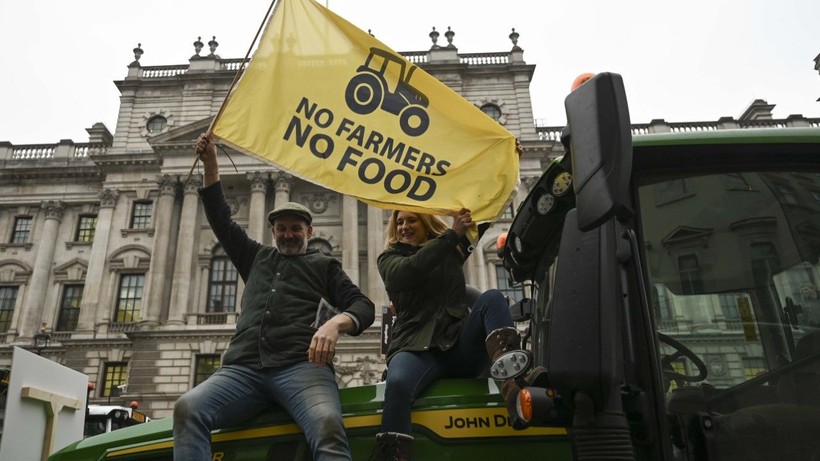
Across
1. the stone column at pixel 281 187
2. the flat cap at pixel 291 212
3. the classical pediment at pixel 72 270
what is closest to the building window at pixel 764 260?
the flat cap at pixel 291 212

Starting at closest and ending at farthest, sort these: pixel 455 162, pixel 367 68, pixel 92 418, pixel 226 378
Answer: pixel 226 378 < pixel 455 162 < pixel 367 68 < pixel 92 418

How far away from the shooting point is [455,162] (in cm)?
402

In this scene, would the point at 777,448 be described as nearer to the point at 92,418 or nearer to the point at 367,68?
the point at 367,68

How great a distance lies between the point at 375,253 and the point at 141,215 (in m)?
13.3

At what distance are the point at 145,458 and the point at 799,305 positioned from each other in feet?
9.90

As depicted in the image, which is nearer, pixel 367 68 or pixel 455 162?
pixel 455 162

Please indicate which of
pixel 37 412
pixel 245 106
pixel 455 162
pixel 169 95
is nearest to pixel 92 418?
pixel 37 412

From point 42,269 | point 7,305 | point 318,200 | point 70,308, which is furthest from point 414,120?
point 7,305

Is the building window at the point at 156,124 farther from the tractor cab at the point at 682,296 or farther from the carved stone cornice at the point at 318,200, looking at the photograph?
Result: the tractor cab at the point at 682,296

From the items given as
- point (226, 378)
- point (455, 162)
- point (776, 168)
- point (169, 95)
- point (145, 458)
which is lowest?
point (145, 458)

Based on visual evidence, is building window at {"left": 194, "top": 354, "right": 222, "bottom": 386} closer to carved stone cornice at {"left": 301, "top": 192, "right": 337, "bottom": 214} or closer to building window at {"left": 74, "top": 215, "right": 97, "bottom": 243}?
carved stone cornice at {"left": 301, "top": 192, "right": 337, "bottom": 214}

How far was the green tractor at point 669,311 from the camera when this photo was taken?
172 centimetres

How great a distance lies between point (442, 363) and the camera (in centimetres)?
278

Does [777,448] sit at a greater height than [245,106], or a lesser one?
lesser
